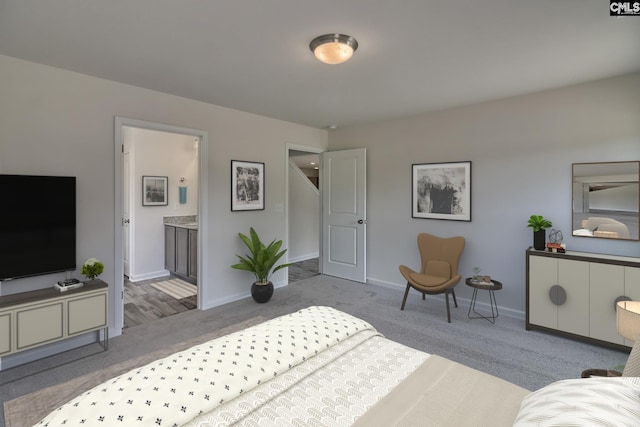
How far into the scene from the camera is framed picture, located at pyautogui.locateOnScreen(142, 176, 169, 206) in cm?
506

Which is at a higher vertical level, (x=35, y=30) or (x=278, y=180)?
(x=35, y=30)

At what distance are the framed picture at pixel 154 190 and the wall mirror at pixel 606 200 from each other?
5.65m

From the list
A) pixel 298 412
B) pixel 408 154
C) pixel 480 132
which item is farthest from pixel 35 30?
pixel 480 132

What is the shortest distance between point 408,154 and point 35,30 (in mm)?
3921

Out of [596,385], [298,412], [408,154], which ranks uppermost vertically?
[408,154]

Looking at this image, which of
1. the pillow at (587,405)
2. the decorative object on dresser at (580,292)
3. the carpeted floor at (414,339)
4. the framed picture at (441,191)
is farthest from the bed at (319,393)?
the framed picture at (441,191)

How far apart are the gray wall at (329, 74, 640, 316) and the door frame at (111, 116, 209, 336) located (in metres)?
2.42

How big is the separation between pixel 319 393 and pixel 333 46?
2104 millimetres

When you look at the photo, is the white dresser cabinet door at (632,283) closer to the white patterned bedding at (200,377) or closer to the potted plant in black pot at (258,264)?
the white patterned bedding at (200,377)

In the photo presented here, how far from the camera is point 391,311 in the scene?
3.71 m

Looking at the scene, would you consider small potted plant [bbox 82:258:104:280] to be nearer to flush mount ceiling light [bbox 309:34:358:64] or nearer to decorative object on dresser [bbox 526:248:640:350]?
flush mount ceiling light [bbox 309:34:358:64]

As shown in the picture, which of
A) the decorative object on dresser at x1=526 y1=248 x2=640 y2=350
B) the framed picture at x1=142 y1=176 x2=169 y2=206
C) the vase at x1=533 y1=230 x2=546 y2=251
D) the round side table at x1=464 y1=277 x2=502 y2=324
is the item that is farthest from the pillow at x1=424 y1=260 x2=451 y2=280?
the framed picture at x1=142 y1=176 x2=169 y2=206

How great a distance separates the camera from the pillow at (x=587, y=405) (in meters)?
0.84

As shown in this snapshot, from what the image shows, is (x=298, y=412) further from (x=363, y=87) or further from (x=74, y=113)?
(x=74, y=113)
